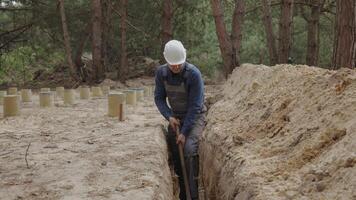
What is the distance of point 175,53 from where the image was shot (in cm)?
562

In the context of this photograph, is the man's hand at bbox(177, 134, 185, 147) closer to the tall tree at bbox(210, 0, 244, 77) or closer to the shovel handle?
the shovel handle

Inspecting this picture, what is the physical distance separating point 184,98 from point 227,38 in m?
6.99

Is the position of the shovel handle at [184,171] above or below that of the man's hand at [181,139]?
below

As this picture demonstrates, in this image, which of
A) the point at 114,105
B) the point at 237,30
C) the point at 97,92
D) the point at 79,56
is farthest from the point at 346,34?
the point at 79,56

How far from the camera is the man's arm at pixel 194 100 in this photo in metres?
5.79

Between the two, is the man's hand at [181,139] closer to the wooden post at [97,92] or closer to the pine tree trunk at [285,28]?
the pine tree trunk at [285,28]

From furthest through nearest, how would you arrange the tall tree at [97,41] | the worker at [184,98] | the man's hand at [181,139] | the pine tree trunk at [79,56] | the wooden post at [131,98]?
1. the pine tree trunk at [79,56]
2. the tall tree at [97,41]
3. the wooden post at [131,98]
4. the man's hand at [181,139]
5. the worker at [184,98]

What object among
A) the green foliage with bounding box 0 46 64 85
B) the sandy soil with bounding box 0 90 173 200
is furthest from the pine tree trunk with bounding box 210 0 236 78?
the green foliage with bounding box 0 46 64 85

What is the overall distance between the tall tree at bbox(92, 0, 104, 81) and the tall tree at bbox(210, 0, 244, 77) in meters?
5.43

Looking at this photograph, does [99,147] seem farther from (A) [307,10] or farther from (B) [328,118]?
(A) [307,10]

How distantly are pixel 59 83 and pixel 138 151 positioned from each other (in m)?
16.5

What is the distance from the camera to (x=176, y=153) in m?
6.55

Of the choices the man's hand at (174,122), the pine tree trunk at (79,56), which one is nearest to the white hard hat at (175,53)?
the man's hand at (174,122)

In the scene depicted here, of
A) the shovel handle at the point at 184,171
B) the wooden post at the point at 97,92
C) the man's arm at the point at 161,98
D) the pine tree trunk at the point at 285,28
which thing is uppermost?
the pine tree trunk at the point at 285,28
